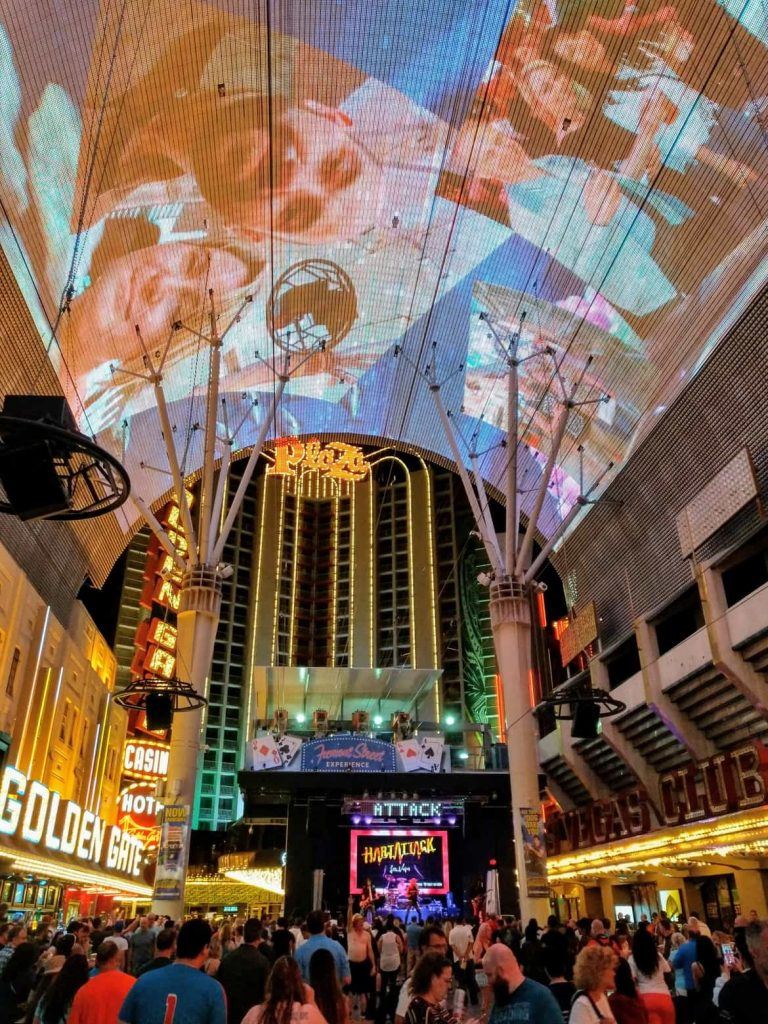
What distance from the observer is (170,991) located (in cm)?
347

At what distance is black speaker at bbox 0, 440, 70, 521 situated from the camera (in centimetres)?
812

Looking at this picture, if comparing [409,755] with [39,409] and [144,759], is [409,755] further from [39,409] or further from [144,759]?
[39,409]

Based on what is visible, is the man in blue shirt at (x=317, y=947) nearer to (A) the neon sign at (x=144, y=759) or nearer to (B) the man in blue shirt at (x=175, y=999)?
(B) the man in blue shirt at (x=175, y=999)

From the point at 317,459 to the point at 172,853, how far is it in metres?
25.0

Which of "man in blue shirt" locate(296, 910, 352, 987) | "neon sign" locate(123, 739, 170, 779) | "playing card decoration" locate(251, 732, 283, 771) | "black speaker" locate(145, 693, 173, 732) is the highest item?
"neon sign" locate(123, 739, 170, 779)

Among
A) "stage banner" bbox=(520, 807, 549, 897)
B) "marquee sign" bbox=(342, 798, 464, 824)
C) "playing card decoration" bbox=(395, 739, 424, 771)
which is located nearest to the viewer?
"stage banner" bbox=(520, 807, 549, 897)

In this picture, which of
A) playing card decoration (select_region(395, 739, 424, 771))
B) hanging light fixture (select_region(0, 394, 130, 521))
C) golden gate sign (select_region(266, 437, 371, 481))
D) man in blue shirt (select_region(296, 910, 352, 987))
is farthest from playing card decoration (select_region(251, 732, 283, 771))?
man in blue shirt (select_region(296, 910, 352, 987))

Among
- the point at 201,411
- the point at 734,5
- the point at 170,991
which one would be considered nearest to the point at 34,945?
the point at 170,991

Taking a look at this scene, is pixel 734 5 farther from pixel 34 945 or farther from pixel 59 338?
pixel 34 945

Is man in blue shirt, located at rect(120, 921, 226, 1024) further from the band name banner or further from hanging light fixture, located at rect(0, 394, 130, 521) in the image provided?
the band name banner

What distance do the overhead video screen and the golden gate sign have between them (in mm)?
8656

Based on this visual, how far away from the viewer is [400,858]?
87.6 ft

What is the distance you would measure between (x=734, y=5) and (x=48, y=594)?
2141cm

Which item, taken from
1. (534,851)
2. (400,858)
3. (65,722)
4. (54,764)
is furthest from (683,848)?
(65,722)
